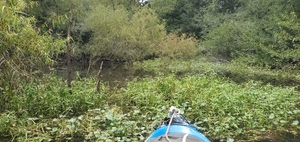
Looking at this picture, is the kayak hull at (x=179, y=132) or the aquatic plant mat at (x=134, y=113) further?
the aquatic plant mat at (x=134, y=113)

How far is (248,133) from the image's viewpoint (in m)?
5.47

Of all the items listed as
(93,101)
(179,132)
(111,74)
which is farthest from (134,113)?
(111,74)

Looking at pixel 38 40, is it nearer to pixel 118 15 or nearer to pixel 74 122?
pixel 74 122

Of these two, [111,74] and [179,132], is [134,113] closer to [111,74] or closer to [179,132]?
[179,132]

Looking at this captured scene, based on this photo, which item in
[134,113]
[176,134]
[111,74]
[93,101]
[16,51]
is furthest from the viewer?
[111,74]

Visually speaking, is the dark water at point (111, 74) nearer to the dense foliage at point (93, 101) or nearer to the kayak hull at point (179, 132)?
the dense foliage at point (93, 101)

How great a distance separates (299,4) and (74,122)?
17.2 meters

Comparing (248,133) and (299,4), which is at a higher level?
(299,4)

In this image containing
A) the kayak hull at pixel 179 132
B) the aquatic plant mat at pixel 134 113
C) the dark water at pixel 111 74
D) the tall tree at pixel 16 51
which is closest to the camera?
the kayak hull at pixel 179 132

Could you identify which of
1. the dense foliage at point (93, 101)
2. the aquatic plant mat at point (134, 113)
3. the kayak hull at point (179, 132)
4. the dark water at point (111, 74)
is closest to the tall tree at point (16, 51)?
the dense foliage at point (93, 101)

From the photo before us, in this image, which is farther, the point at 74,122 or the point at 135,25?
the point at 135,25

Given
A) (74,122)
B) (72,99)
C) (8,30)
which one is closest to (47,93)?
(72,99)

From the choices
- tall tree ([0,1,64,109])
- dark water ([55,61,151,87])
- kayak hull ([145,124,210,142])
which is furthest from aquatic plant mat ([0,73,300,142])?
dark water ([55,61,151,87])

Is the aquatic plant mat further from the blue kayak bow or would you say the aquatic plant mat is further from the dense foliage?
the blue kayak bow
